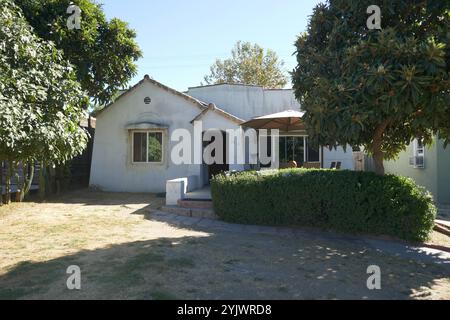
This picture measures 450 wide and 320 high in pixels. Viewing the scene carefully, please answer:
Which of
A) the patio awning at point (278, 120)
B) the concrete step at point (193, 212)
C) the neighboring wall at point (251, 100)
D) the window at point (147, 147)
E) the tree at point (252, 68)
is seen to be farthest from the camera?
the tree at point (252, 68)

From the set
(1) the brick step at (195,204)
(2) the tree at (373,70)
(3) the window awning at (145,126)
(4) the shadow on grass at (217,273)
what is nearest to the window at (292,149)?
(3) the window awning at (145,126)

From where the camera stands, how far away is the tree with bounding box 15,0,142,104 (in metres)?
11.7

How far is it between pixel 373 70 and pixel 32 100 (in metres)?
6.06

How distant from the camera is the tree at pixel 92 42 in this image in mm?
11719

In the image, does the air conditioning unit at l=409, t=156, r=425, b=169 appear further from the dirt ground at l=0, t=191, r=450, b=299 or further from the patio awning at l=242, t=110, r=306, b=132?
the dirt ground at l=0, t=191, r=450, b=299

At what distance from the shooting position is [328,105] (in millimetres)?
6434

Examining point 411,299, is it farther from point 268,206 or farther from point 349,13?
point 349,13

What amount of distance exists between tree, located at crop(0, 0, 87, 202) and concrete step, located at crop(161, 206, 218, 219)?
3290mm

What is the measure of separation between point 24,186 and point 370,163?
1503cm

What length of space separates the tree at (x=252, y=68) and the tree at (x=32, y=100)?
27518 mm

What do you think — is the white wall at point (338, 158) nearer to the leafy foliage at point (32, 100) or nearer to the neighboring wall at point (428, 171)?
the neighboring wall at point (428, 171)

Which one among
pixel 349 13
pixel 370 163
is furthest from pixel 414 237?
pixel 370 163

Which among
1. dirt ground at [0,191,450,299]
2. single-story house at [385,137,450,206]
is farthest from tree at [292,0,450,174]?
single-story house at [385,137,450,206]
